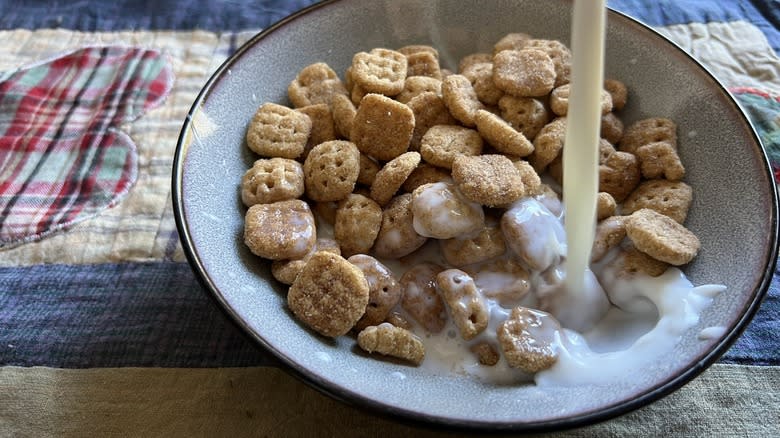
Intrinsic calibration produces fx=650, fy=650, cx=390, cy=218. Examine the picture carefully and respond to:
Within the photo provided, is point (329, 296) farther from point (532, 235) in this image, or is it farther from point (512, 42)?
point (512, 42)

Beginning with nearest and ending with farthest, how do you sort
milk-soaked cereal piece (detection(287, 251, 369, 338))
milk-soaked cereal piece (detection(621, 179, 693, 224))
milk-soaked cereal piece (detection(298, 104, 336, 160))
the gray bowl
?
the gray bowl → milk-soaked cereal piece (detection(287, 251, 369, 338)) → milk-soaked cereal piece (detection(621, 179, 693, 224)) → milk-soaked cereal piece (detection(298, 104, 336, 160))

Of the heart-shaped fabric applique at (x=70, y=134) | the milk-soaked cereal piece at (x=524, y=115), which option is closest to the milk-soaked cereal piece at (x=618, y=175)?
the milk-soaked cereal piece at (x=524, y=115)


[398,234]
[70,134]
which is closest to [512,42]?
[398,234]

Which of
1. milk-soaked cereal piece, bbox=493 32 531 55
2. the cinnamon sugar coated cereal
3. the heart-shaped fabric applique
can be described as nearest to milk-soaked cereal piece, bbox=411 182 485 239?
the cinnamon sugar coated cereal

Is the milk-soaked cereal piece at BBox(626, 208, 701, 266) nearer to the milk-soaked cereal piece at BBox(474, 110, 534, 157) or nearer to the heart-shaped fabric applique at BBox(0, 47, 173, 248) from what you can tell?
the milk-soaked cereal piece at BBox(474, 110, 534, 157)

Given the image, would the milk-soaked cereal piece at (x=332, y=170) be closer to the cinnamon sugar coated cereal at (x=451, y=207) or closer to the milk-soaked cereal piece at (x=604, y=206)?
the cinnamon sugar coated cereal at (x=451, y=207)

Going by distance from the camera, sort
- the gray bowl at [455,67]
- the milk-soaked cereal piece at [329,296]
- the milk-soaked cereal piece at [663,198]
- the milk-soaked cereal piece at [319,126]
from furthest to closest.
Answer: the milk-soaked cereal piece at [319,126] < the milk-soaked cereal piece at [663,198] < the milk-soaked cereal piece at [329,296] < the gray bowl at [455,67]
